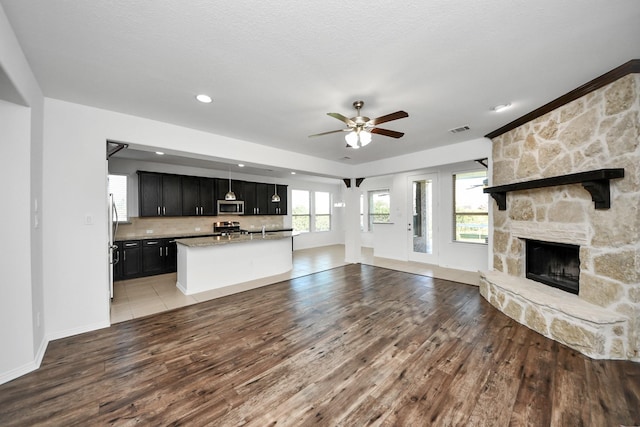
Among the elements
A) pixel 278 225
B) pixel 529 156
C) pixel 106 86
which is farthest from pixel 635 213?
pixel 278 225

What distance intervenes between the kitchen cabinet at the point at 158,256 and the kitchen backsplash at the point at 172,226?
392mm

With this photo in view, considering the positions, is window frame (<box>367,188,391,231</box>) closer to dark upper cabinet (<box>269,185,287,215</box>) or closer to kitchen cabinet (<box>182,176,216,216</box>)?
dark upper cabinet (<box>269,185,287,215</box>)

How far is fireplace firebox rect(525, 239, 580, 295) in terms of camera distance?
3.02 m

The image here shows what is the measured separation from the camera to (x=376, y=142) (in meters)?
4.57

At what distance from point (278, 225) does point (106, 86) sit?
21.2 feet

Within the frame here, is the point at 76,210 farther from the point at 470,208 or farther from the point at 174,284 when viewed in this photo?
the point at 470,208

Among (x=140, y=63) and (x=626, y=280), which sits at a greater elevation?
(x=140, y=63)

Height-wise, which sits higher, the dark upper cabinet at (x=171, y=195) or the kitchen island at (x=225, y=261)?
the dark upper cabinet at (x=171, y=195)

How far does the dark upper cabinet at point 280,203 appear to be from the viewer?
824cm

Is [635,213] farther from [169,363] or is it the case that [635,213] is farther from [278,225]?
[278,225]

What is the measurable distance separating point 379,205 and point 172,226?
607cm

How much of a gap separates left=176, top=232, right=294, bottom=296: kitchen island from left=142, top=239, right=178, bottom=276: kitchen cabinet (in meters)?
1.23

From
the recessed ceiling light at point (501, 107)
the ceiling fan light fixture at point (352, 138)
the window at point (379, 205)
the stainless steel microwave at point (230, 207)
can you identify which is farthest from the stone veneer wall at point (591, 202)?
the stainless steel microwave at point (230, 207)

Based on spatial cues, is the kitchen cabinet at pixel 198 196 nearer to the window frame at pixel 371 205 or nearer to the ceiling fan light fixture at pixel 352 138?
the window frame at pixel 371 205
